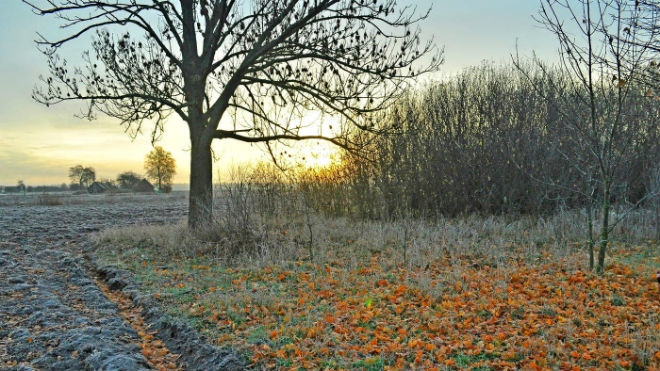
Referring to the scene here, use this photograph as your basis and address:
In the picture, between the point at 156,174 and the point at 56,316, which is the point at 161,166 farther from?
the point at 56,316

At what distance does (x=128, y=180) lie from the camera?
2226 inches

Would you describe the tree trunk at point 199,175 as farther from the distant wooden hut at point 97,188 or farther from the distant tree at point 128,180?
the distant tree at point 128,180

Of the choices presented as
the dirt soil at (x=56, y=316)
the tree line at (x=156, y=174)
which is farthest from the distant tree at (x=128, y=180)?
the dirt soil at (x=56, y=316)

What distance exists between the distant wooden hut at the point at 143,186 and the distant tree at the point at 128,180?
27.2 inches

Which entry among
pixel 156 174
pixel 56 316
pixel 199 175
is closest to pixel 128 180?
pixel 156 174

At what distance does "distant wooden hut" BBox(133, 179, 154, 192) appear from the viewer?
171 feet

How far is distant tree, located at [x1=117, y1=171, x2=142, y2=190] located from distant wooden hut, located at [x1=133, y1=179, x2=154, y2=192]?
0.69m

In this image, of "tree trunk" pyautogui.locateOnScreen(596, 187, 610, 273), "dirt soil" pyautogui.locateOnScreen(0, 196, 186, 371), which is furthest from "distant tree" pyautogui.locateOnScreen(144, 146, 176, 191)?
"tree trunk" pyautogui.locateOnScreen(596, 187, 610, 273)

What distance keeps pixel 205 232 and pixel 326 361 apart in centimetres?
Result: 747

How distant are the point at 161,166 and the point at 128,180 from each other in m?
4.12

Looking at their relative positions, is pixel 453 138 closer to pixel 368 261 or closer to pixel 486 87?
pixel 486 87

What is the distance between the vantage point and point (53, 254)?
1220cm

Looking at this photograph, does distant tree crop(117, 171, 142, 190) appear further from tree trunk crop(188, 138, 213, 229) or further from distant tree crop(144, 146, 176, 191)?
tree trunk crop(188, 138, 213, 229)

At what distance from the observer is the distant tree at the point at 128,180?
53812 mm
